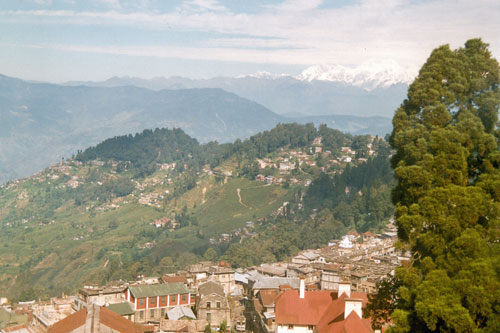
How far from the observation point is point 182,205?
132m

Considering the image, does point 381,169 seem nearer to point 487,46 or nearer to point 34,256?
point 34,256

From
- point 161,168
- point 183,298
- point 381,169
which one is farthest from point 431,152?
point 161,168

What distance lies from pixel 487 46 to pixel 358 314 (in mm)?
9450

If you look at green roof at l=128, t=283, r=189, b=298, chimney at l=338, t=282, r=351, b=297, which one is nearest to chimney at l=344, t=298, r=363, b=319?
chimney at l=338, t=282, r=351, b=297

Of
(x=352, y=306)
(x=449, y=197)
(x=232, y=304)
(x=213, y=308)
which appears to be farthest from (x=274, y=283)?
(x=449, y=197)

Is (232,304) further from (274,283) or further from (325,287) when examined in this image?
(325,287)

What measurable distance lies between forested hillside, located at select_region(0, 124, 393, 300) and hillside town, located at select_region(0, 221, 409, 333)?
20.6 metres

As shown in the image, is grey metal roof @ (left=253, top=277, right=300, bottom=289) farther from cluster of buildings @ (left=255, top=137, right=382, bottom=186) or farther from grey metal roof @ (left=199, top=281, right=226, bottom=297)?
cluster of buildings @ (left=255, top=137, right=382, bottom=186)

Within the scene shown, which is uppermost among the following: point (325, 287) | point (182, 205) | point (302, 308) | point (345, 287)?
point (345, 287)

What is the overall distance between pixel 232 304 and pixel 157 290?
213 inches

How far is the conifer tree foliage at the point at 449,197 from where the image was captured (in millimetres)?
11695

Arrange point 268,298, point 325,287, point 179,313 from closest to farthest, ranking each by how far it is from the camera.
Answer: point 179,313 < point 268,298 < point 325,287

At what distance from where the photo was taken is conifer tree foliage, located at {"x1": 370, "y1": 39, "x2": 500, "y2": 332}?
11.7 metres

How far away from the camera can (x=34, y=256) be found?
353 ft
